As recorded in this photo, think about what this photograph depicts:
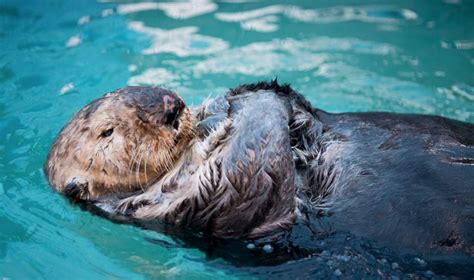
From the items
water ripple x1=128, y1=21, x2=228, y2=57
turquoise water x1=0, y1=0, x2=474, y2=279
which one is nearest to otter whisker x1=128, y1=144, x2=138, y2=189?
turquoise water x1=0, y1=0, x2=474, y2=279

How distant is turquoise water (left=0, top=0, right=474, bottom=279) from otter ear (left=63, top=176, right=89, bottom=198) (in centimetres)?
26

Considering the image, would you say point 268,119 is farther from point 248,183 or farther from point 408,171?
point 408,171

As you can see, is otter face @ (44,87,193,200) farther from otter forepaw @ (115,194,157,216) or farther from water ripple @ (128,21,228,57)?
water ripple @ (128,21,228,57)

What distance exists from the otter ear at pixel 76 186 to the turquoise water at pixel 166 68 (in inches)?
10.2

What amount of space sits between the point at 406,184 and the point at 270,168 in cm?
70

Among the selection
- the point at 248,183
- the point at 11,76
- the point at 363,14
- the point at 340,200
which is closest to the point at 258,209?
the point at 248,183

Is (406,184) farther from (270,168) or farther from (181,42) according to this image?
(181,42)

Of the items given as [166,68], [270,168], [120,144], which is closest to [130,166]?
[120,144]

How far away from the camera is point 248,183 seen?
3055 millimetres

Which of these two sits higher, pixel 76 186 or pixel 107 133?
pixel 107 133

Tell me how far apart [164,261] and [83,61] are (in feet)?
10.4

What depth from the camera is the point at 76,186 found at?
130 inches

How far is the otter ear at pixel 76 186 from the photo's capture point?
3.29 metres

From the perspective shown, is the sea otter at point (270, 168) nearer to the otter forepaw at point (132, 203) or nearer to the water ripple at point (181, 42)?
the otter forepaw at point (132, 203)
